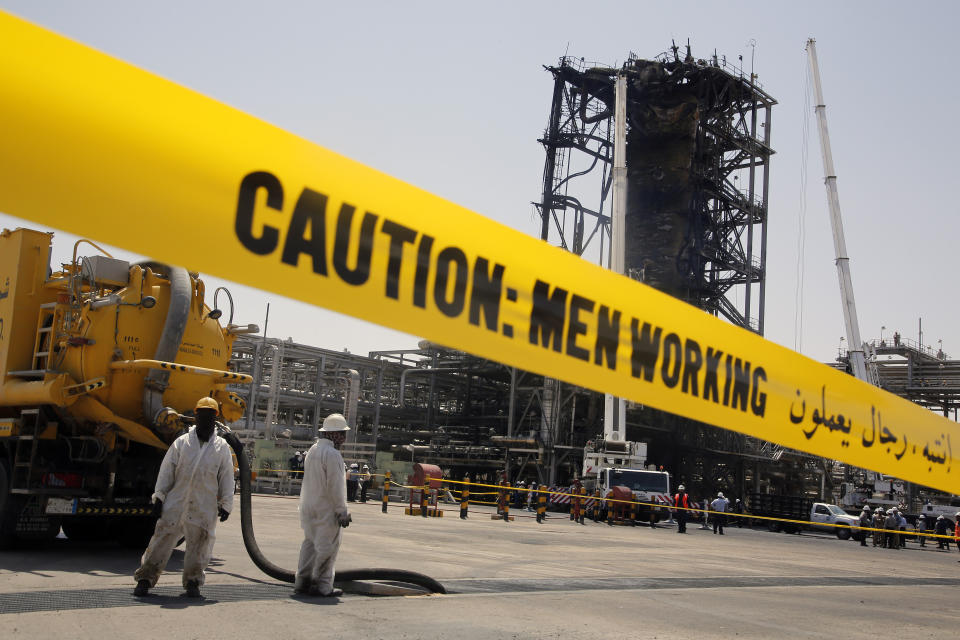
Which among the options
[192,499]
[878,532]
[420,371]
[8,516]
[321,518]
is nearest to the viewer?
[192,499]

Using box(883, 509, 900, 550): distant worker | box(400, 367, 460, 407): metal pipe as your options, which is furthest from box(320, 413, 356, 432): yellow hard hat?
box(400, 367, 460, 407): metal pipe

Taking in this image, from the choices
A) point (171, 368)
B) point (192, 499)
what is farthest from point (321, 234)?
point (171, 368)

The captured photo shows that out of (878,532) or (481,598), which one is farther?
(878,532)

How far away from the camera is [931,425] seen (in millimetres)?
7754

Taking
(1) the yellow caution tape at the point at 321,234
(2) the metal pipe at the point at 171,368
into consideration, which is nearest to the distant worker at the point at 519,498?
(2) the metal pipe at the point at 171,368

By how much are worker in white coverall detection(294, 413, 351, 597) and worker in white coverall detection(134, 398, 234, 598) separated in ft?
2.44

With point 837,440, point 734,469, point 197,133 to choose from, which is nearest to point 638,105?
point 734,469

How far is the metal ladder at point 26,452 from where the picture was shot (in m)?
10.1

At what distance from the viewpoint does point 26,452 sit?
10375mm

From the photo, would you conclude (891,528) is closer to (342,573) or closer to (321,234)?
(342,573)

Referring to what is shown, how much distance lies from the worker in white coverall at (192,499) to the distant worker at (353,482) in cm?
2181

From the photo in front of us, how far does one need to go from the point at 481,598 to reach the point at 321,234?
5900 millimetres

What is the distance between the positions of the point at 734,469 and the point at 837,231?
57.1 ft

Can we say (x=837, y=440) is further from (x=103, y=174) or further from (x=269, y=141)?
(x=103, y=174)
